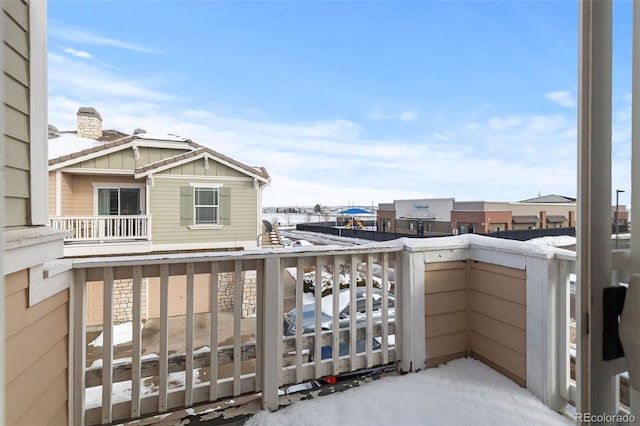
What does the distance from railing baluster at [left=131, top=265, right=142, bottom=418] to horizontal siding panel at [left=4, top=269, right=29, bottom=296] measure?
499mm

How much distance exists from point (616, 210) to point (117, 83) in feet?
16.7

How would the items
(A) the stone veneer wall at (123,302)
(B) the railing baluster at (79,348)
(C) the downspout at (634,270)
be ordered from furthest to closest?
(A) the stone veneer wall at (123,302) < (B) the railing baluster at (79,348) < (C) the downspout at (634,270)

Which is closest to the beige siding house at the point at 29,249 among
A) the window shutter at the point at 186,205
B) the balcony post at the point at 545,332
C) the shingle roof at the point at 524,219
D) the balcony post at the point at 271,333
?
the balcony post at the point at 271,333

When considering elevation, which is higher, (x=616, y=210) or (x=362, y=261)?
(x=616, y=210)

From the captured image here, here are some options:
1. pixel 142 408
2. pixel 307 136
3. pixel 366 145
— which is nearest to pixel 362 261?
pixel 142 408

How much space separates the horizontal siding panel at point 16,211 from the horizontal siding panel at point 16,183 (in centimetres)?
2

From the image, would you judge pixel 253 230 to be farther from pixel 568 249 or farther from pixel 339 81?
pixel 568 249

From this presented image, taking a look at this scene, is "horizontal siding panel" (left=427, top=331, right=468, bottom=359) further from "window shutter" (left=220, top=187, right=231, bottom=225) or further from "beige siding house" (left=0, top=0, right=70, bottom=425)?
"window shutter" (left=220, top=187, right=231, bottom=225)

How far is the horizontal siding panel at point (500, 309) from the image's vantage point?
1871mm

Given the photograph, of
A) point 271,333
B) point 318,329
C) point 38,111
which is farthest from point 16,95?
point 318,329

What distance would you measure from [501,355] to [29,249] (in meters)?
2.57

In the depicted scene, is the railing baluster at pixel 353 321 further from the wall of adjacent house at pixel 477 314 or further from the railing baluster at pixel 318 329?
the wall of adjacent house at pixel 477 314

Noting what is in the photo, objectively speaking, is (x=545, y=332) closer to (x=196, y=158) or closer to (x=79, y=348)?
(x=79, y=348)

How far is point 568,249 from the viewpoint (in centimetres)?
176
